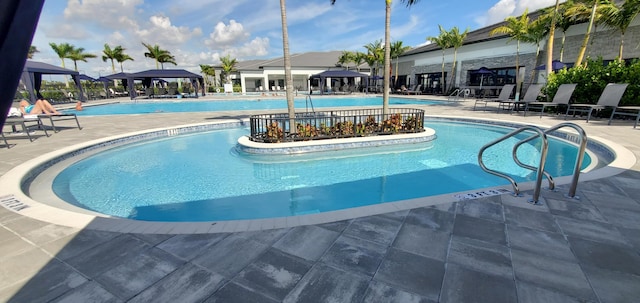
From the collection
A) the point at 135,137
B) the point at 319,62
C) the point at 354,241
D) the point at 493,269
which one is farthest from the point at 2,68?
the point at 319,62

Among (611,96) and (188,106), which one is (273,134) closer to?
(611,96)

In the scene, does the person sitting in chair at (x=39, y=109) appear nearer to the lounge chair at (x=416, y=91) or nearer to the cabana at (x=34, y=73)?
the cabana at (x=34, y=73)

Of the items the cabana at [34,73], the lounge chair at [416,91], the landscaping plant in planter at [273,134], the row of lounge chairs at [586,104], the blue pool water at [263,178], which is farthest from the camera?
the lounge chair at [416,91]

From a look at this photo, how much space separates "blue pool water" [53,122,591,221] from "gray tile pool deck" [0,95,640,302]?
71.6 inches

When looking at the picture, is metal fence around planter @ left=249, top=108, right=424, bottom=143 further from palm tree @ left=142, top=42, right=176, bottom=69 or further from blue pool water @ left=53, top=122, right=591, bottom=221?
palm tree @ left=142, top=42, right=176, bottom=69

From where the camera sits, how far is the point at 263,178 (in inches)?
259

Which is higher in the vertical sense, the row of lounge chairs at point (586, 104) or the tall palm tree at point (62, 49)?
the tall palm tree at point (62, 49)

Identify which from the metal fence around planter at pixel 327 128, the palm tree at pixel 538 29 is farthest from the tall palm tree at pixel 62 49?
the palm tree at pixel 538 29

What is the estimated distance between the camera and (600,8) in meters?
13.6

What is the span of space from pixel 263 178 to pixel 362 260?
4.29 m

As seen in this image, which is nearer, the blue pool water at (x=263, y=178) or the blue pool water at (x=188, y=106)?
the blue pool water at (x=263, y=178)

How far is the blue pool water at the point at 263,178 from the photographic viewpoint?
5223mm

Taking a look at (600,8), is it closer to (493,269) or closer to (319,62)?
(493,269)

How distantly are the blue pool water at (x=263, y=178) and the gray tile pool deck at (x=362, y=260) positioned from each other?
1.82 metres
